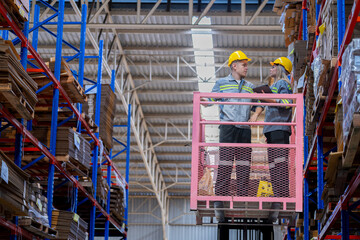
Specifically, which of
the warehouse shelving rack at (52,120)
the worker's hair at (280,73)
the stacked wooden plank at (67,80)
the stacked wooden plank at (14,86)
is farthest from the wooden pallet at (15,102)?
the worker's hair at (280,73)

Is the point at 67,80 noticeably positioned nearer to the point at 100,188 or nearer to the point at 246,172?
the point at 100,188

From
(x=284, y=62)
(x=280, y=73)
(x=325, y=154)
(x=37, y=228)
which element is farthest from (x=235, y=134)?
(x=37, y=228)

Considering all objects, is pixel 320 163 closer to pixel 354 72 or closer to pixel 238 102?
pixel 238 102

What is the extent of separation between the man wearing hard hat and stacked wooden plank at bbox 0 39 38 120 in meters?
2.95

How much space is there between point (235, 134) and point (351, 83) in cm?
365

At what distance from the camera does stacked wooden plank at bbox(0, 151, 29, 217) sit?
9.08 m

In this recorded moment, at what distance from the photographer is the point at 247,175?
9.98 metres

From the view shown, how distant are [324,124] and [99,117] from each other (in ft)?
25.3

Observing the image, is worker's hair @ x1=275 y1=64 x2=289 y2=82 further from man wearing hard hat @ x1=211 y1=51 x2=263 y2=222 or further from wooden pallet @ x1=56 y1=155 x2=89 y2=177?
wooden pallet @ x1=56 y1=155 x2=89 y2=177

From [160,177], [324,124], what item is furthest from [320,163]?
[160,177]

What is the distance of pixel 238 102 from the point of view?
10305 mm

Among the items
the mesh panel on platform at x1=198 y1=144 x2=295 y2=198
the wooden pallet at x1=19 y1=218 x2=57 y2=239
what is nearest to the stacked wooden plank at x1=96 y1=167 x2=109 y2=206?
the wooden pallet at x1=19 y1=218 x2=57 y2=239

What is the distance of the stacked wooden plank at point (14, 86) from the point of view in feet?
30.9

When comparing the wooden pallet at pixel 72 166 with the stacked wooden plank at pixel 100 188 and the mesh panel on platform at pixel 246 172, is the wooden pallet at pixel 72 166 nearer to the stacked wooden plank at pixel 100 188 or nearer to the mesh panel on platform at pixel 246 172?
the stacked wooden plank at pixel 100 188
